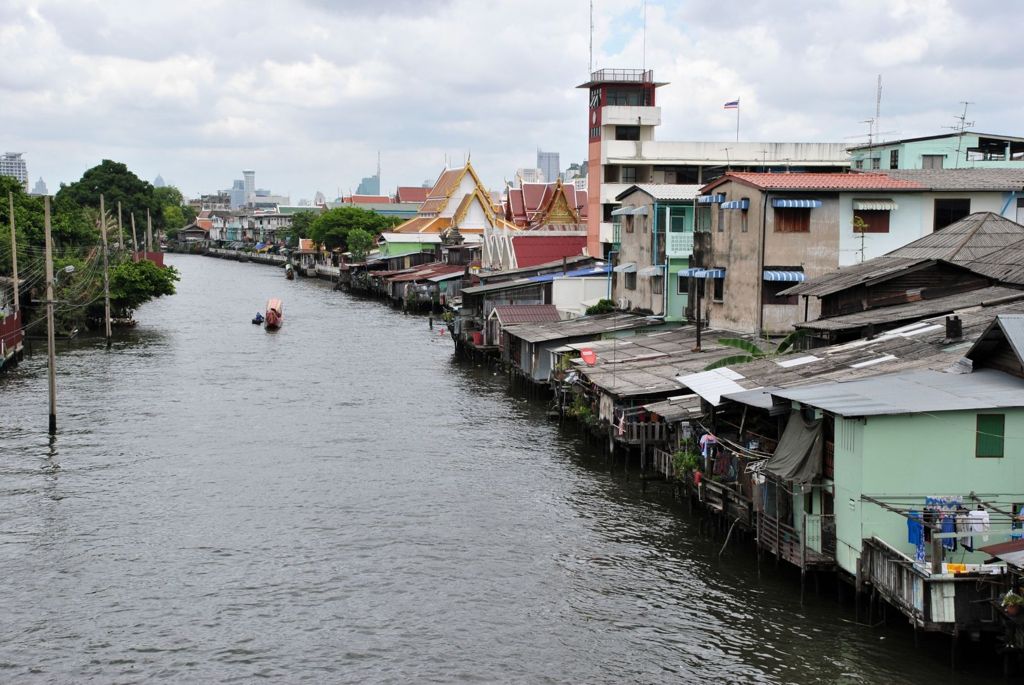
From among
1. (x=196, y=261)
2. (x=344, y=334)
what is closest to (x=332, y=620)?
(x=344, y=334)

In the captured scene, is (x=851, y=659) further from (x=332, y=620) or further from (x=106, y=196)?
(x=106, y=196)

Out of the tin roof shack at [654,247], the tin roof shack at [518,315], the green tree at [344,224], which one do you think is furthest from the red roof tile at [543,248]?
the green tree at [344,224]

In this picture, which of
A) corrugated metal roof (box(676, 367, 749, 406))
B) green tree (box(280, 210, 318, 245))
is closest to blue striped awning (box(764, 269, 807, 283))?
corrugated metal roof (box(676, 367, 749, 406))

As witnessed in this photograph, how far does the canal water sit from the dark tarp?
7.96ft

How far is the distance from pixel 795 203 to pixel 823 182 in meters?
1.79

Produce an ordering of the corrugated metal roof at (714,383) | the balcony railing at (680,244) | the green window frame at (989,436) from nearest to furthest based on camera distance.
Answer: the green window frame at (989,436) → the corrugated metal roof at (714,383) → the balcony railing at (680,244)

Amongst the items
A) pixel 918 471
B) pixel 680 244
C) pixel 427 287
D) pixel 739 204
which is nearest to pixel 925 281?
pixel 739 204

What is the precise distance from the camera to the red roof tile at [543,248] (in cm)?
7069

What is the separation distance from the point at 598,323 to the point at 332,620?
89.9 feet

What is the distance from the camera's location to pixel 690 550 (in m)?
24.5

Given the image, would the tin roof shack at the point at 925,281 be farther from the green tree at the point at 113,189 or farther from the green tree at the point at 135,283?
the green tree at the point at 113,189

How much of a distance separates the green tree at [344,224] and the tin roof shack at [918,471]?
359 ft

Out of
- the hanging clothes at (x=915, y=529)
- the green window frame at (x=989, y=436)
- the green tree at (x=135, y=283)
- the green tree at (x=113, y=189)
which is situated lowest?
the hanging clothes at (x=915, y=529)

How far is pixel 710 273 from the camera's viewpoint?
4062cm
